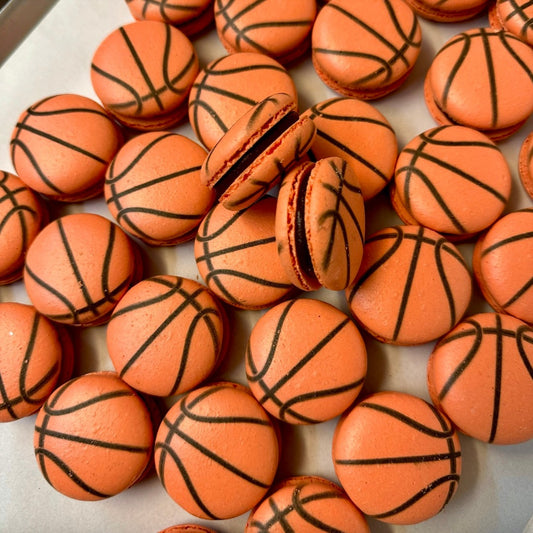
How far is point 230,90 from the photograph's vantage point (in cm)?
198

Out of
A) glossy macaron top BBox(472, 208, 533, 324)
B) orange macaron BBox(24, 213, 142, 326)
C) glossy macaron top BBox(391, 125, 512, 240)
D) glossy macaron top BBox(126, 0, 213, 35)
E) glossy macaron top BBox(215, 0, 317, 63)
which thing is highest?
glossy macaron top BBox(126, 0, 213, 35)

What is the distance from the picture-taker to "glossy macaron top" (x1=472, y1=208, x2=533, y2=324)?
1823mm

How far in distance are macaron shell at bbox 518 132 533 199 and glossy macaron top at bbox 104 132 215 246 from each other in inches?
57.7

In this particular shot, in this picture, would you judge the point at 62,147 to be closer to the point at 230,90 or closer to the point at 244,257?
the point at 230,90

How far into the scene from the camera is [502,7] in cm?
211

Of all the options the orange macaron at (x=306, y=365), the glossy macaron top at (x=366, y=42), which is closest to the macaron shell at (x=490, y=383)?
the orange macaron at (x=306, y=365)

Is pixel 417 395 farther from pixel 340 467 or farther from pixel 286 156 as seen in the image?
pixel 286 156

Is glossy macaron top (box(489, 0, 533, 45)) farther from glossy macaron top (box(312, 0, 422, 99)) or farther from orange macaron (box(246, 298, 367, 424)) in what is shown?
orange macaron (box(246, 298, 367, 424))

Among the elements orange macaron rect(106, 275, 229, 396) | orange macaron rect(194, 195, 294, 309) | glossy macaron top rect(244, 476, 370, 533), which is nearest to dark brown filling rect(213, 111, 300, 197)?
orange macaron rect(194, 195, 294, 309)

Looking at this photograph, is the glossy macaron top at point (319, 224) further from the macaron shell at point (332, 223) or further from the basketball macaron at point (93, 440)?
Answer: the basketball macaron at point (93, 440)

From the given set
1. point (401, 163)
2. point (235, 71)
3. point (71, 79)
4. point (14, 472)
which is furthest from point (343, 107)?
point (14, 472)

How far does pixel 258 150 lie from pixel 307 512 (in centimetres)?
139

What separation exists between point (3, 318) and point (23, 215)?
0.48 metres

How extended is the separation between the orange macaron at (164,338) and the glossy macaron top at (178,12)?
1.37 m
